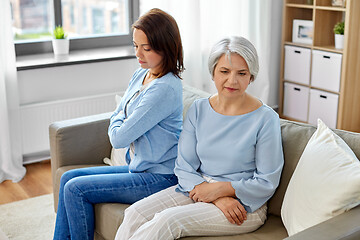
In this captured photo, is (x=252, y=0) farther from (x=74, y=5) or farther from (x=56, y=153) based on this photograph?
(x=56, y=153)

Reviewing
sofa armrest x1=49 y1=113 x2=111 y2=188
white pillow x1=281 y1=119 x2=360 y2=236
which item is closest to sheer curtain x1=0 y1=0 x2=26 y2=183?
sofa armrest x1=49 y1=113 x2=111 y2=188

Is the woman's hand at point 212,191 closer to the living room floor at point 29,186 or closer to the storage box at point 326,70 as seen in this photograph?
the living room floor at point 29,186

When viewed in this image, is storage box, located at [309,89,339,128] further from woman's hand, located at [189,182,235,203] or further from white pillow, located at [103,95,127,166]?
woman's hand, located at [189,182,235,203]

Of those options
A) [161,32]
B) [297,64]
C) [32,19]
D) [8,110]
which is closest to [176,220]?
[161,32]

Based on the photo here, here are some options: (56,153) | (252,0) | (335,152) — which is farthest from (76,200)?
(252,0)

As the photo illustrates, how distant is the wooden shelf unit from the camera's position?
3.92 m

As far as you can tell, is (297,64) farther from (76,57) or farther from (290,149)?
(290,149)

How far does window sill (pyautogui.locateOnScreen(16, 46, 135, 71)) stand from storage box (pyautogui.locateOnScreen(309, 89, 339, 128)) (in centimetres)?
152

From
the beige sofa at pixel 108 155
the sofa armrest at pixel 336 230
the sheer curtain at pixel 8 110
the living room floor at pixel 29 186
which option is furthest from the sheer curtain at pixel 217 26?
the sofa armrest at pixel 336 230

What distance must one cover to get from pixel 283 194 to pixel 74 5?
2606 mm

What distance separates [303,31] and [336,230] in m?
3.05

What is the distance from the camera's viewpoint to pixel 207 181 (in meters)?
1.96

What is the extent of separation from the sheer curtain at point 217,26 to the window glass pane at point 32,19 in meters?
0.69

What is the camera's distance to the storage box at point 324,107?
13.5 feet
